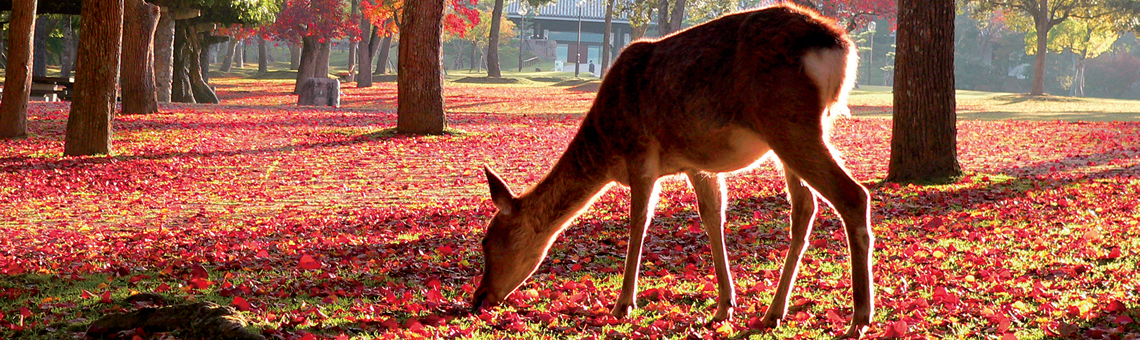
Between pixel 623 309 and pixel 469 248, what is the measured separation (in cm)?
295

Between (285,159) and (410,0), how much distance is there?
4.15m

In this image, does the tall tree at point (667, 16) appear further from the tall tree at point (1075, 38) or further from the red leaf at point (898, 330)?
the red leaf at point (898, 330)

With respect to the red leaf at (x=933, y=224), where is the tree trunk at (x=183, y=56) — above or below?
above

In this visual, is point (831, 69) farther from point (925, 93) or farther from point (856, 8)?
point (856, 8)

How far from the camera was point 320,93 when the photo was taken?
3197 centimetres

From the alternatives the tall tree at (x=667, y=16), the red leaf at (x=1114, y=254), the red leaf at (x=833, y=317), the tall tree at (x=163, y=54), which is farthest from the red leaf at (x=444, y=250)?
the tall tree at (x=667, y=16)

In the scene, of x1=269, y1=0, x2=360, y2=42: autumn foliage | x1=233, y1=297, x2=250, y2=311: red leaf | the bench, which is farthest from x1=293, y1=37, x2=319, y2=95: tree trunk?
x1=233, y1=297, x2=250, y2=311: red leaf

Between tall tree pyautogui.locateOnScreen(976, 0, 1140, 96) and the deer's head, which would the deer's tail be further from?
tall tree pyautogui.locateOnScreen(976, 0, 1140, 96)

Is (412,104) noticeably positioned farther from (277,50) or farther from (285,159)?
(277,50)

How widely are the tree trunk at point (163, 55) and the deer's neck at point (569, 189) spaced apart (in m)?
23.9

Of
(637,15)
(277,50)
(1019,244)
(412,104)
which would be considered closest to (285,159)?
(412,104)

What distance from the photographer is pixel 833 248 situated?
7711 mm

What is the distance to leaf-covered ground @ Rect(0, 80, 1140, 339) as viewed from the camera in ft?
17.6

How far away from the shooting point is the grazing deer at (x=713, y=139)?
4449 millimetres
